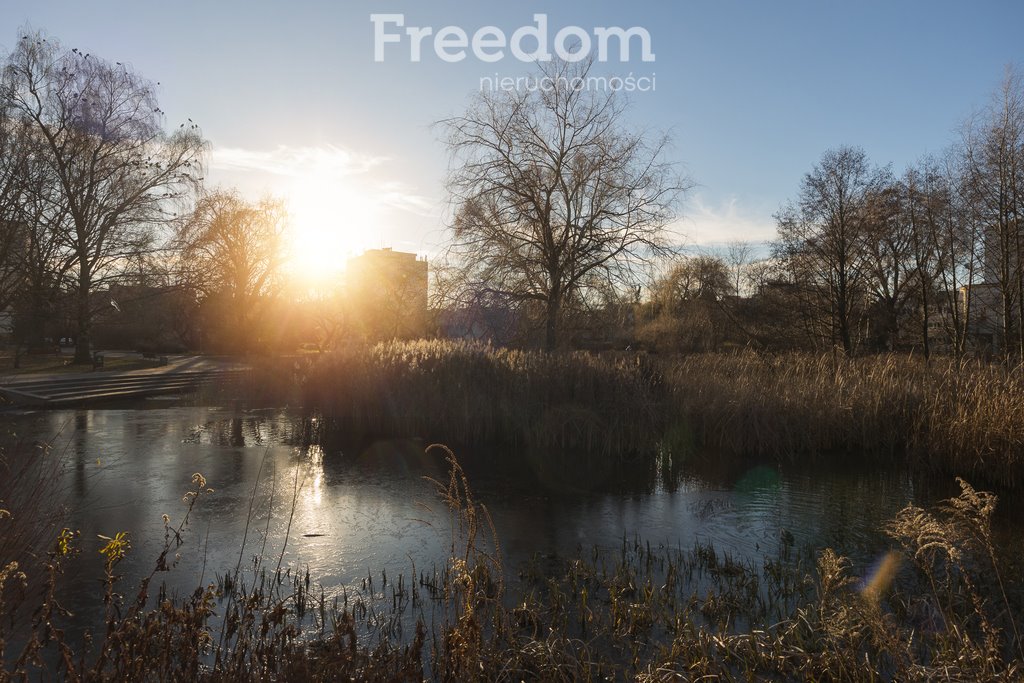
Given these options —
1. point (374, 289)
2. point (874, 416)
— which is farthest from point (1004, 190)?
point (374, 289)

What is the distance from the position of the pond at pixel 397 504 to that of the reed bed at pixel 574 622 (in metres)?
0.35

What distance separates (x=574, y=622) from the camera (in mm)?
4633

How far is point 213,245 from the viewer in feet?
116

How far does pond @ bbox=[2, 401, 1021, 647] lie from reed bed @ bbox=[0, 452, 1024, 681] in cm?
35

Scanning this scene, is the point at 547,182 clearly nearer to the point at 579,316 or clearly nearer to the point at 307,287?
the point at 579,316

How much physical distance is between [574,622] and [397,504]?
3.79 metres

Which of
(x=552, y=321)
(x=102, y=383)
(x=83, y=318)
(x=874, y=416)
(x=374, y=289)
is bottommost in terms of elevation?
(x=874, y=416)

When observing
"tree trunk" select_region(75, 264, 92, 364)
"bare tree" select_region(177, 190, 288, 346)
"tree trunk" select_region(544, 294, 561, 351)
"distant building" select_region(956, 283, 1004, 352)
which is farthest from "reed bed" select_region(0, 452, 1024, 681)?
"bare tree" select_region(177, 190, 288, 346)

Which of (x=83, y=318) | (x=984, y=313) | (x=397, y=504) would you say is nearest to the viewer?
(x=397, y=504)

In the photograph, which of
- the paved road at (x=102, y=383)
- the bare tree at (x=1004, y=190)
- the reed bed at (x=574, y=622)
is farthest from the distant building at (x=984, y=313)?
the paved road at (x=102, y=383)

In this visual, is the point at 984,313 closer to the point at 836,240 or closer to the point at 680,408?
the point at 836,240

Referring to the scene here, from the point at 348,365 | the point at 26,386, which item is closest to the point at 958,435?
the point at 348,365

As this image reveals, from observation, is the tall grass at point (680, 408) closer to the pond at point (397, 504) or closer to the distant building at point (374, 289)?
the pond at point (397, 504)

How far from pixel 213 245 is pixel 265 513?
31.1 m
